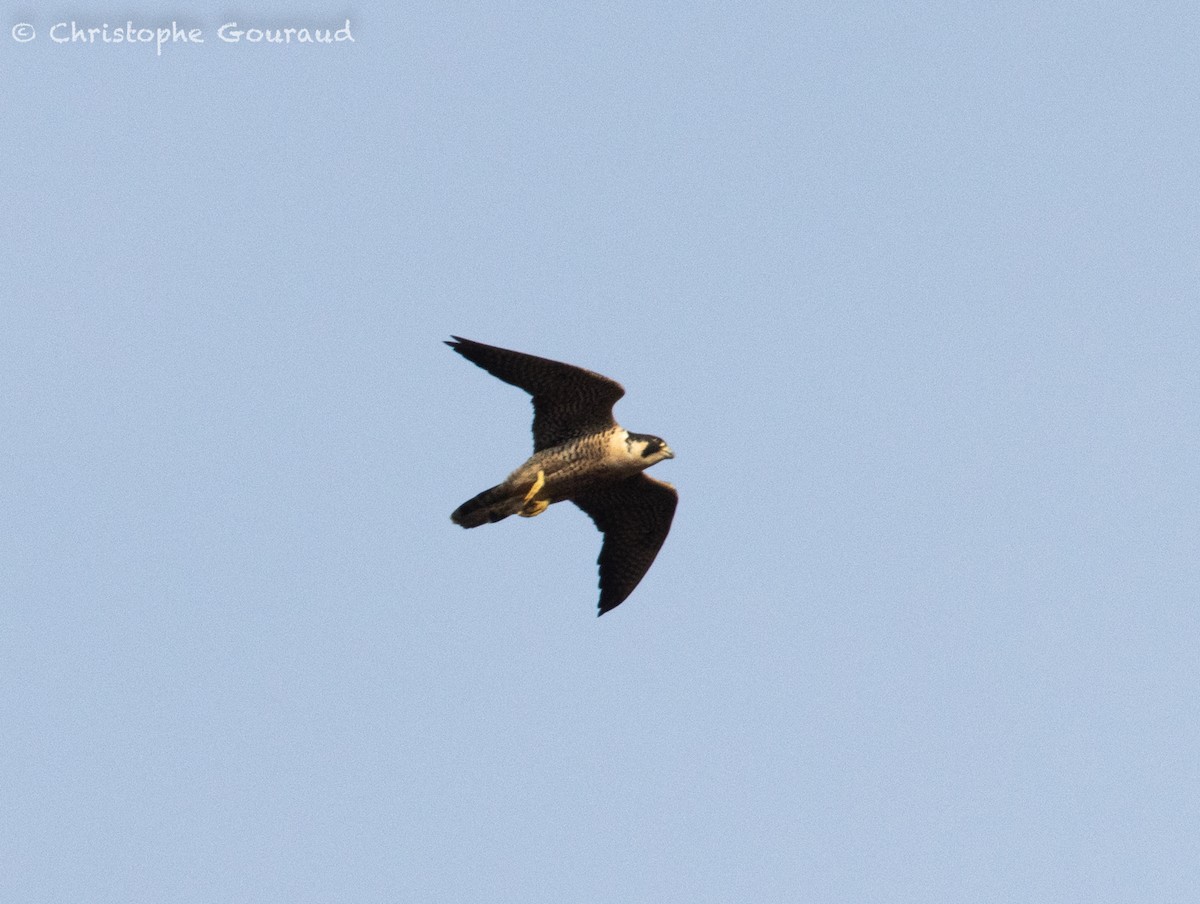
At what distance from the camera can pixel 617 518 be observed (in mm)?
19125

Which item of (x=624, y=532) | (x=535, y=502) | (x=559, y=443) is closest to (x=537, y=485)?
(x=535, y=502)

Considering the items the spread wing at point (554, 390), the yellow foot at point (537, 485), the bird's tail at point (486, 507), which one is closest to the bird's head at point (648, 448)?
the spread wing at point (554, 390)

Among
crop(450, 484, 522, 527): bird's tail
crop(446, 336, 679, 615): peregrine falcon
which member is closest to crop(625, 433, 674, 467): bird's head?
crop(446, 336, 679, 615): peregrine falcon

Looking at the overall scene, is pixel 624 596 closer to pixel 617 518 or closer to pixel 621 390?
pixel 617 518

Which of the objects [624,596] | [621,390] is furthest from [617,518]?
[621,390]

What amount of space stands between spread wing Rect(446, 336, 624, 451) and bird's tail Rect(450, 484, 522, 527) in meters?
0.56

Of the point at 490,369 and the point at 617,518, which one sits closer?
the point at 490,369

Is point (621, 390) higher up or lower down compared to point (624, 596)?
higher up

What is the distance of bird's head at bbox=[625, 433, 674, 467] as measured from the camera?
17.7 meters

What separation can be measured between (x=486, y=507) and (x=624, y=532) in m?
1.94

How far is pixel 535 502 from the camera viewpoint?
18.1 metres

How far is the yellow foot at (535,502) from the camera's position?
1778 centimetres

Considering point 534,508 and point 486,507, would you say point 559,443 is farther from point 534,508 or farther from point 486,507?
point 486,507

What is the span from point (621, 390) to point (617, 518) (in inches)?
83.0
